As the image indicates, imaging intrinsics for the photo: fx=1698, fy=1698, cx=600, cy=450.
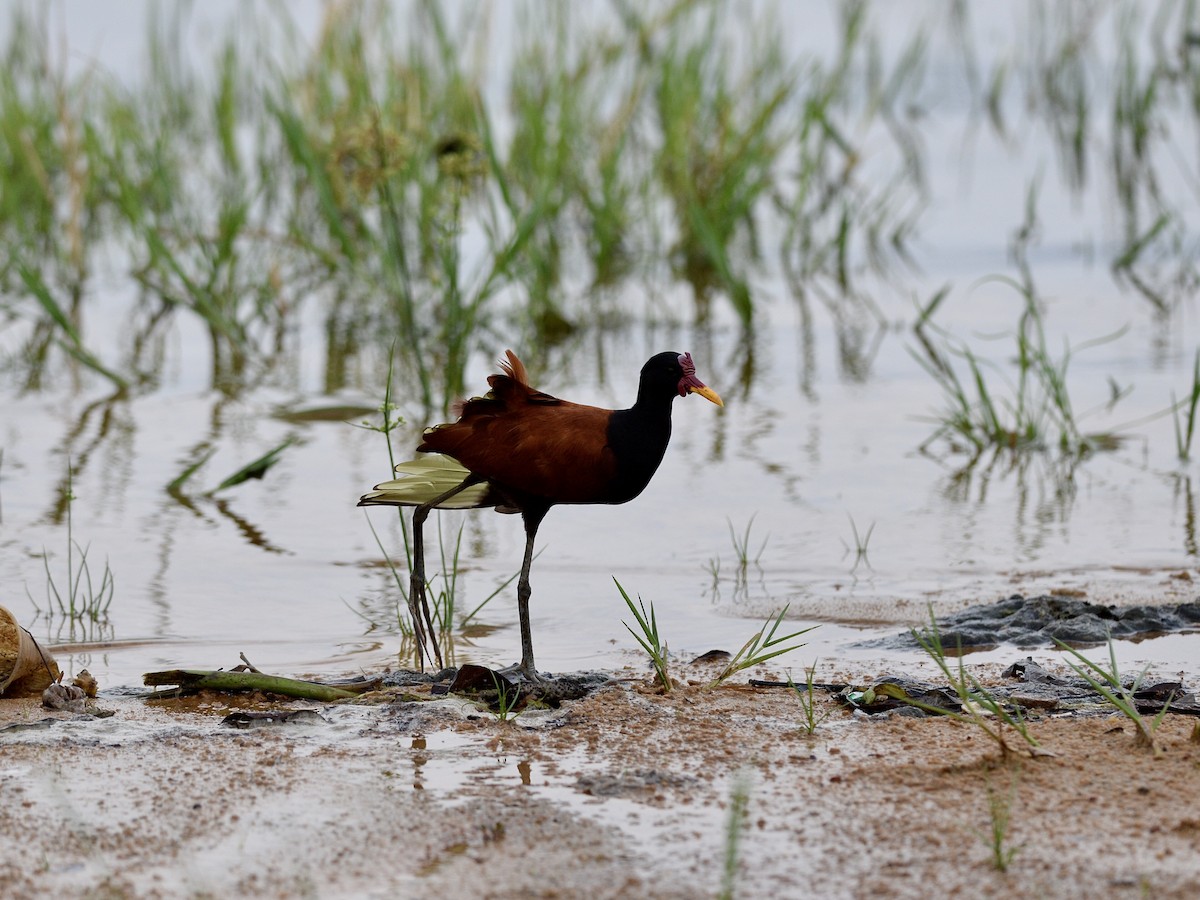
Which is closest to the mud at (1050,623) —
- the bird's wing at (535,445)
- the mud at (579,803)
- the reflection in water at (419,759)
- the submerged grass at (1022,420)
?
the mud at (579,803)

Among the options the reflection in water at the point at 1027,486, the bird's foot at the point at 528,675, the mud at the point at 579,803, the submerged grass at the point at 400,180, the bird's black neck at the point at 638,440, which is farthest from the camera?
the submerged grass at the point at 400,180

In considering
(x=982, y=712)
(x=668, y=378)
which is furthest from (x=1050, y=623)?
(x=668, y=378)

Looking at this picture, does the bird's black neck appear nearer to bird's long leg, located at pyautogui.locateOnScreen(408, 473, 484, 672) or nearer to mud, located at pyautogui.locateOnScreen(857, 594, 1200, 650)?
bird's long leg, located at pyautogui.locateOnScreen(408, 473, 484, 672)

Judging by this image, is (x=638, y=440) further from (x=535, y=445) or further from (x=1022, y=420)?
(x=1022, y=420)

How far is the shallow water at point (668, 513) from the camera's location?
174 inches

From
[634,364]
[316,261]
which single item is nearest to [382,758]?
[634,364]

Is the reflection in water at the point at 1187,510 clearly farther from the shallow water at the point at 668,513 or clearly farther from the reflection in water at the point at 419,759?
the reflection in water at the point at 419,759

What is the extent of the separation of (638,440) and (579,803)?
35.1 inches

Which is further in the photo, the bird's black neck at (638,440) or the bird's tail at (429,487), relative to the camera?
the bird's tail at (429,487)

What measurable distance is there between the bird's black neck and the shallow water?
66 cm

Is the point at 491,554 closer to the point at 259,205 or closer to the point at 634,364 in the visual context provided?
the point at 634,364

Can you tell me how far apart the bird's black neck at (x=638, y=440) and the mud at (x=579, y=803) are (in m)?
0.45

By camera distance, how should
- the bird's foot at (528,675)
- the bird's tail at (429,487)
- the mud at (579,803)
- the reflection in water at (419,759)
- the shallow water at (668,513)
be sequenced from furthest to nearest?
the shallow water at (668,513)
the bird's tail at (429,487)
the bird's foot at (528,675)
the reflection in water at (419,759)
the mud at (579,803)

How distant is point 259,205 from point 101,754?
8.13m
